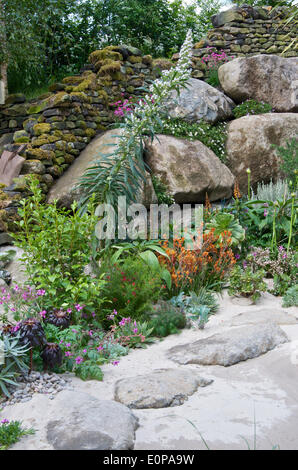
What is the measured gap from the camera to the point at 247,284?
17.0 feet

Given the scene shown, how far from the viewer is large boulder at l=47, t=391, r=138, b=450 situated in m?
2.23

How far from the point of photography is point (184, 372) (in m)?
3.23

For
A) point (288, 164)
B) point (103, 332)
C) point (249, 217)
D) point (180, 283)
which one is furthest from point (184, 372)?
point (288, 164)

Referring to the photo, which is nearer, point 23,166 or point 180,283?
point 180,283

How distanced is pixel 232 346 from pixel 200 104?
5679 mm

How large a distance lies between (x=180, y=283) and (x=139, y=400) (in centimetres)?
253

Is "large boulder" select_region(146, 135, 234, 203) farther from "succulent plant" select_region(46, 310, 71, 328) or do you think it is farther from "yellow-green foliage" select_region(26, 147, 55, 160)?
"succulent plant" select_region(46, 310, 71, 328)

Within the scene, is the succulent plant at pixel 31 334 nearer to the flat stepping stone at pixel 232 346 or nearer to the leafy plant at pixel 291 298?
the flat stepping stone at pixel 232 346

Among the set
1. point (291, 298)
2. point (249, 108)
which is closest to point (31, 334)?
point (291, 298)

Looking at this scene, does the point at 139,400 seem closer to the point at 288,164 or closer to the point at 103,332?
the point at 103,332

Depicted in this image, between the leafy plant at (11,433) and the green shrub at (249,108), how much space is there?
25.4 ft

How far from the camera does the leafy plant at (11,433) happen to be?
229 cm

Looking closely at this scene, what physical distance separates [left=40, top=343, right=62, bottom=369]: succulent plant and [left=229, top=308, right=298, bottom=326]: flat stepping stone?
77.5 inches

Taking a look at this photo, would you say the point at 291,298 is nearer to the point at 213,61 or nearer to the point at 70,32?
the point at 213,61
